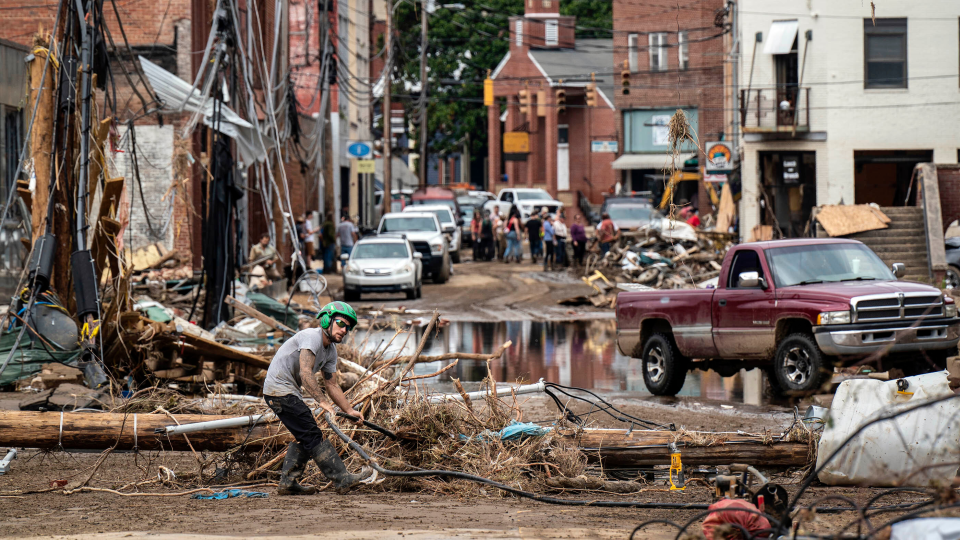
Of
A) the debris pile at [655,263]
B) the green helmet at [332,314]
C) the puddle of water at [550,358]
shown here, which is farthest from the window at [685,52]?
the green helmet at [332,314]

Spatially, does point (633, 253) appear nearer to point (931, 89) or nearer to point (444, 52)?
point (931, 89)

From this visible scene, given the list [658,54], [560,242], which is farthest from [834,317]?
[658,54]

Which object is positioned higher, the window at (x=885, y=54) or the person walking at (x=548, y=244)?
the window at (x=885, y=54)

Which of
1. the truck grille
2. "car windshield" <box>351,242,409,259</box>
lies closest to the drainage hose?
the truck grille

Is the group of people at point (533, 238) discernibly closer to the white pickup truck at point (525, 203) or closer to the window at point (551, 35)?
the white pickup truck at point (525, 203)

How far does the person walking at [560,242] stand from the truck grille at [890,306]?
23.5m

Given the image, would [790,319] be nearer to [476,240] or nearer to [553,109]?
[476,240]

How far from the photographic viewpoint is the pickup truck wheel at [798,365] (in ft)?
41.3

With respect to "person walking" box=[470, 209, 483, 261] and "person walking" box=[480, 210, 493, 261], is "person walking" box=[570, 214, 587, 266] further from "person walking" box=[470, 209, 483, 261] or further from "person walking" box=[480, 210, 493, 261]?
"person walking" box=[470, 209, 483, 261]

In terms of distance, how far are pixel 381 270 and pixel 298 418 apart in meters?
19.6

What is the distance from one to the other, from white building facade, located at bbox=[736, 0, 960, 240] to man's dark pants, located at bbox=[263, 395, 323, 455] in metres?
24.7

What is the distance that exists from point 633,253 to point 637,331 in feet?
50.9

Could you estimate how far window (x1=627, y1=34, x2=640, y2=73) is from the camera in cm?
5462

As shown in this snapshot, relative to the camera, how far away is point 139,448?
938 centimetres
